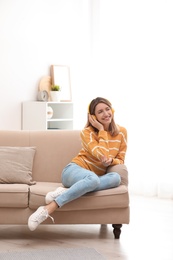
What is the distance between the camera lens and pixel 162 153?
6.48 m

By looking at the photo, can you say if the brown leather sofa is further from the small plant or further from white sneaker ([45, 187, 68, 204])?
the small plant

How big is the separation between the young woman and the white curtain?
71.6 inches

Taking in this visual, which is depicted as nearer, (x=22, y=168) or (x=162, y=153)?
(x=22, y=168)

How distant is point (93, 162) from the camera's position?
4.67 m

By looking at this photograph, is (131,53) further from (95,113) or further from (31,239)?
(31,239)

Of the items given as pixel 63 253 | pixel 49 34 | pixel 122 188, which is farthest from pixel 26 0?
pixel 63 253

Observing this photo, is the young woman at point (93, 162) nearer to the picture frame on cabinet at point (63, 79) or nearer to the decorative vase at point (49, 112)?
the decorative vase at point (49, 112)

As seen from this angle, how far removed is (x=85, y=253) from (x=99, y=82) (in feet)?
10.8

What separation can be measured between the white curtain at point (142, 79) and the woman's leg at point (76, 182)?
6.92 ft

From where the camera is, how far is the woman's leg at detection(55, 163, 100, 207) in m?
4.21

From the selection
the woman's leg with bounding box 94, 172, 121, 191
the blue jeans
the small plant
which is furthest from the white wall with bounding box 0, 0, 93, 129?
the woman's leg with bounding box 94, 172, 121, 191

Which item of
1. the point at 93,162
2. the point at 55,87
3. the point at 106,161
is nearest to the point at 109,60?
the point at 55,87

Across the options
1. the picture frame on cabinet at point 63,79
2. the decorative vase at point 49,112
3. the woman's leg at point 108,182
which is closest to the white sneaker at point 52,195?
the woman's leg at point 108,182

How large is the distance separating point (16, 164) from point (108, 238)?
94 cm
